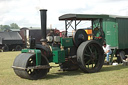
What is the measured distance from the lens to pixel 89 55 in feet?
27.1

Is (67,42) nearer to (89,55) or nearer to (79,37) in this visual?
(79,37)

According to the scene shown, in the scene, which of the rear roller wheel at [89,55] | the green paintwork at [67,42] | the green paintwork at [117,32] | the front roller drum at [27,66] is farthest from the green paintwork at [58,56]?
the green paintwork at [117,32]

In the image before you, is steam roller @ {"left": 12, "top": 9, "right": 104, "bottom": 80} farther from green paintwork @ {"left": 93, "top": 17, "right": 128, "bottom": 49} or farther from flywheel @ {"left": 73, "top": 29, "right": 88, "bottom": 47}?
green paintwork @ {"left": 93, "top": 17, "right": 128, "bottom": 49}

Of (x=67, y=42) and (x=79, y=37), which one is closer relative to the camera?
(x=67, y=42)

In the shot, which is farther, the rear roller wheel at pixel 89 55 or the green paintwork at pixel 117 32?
the green paintwork at pixel 117 32

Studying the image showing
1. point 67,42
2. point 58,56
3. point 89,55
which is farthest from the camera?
point 89,55

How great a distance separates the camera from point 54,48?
7.70 metres

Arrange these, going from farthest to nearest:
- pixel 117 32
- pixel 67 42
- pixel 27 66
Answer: pixel 117 32 < pixel 67 42 < pixel 27 66

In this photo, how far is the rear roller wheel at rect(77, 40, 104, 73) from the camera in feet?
25.7

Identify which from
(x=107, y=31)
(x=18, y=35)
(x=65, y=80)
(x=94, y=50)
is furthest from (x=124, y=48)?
(x=18, y=35)

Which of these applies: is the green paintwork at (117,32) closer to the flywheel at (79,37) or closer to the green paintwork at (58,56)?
the flywheel at (79,37)

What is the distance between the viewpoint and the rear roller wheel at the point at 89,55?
782 centimetres

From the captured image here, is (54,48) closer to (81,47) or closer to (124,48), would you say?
(81,47)

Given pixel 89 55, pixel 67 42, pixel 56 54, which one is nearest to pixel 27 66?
pixel 56 54
